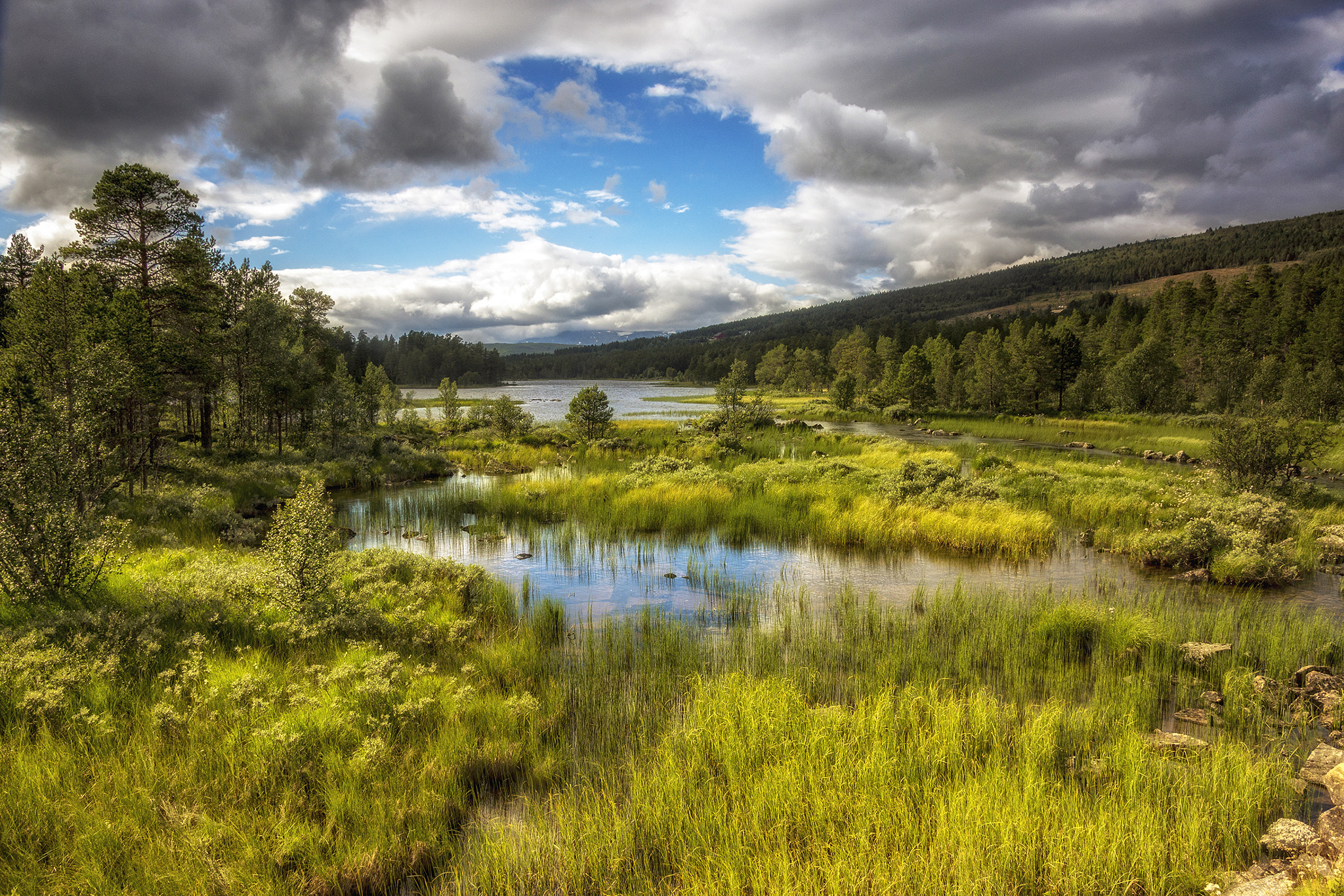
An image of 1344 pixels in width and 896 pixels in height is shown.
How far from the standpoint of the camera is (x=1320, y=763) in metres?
6.43

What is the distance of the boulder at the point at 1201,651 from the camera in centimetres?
920

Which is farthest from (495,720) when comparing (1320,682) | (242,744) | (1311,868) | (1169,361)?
(1169,361)

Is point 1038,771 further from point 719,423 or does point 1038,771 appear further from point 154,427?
point 719,423

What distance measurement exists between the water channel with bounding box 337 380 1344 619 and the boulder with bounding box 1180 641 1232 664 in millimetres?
3275

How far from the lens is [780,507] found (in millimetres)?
20500

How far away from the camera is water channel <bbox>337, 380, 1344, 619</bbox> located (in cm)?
1317

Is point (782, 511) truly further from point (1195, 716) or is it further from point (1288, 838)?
point (1288, 838)

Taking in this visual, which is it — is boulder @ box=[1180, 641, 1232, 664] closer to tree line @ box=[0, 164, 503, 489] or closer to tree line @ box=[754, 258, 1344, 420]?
tree line @ box=[0, 164, 503, 489]

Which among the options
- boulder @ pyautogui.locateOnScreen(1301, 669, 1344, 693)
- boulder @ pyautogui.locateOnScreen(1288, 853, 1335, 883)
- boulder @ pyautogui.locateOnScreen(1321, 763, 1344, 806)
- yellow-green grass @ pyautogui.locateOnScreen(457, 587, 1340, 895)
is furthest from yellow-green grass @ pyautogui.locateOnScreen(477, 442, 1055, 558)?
boulder @ pyautogui.locateOnScreen(1288, 853, 1335, 883)

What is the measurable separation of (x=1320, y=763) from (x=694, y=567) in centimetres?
1122

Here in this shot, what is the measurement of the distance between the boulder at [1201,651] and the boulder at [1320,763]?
2.63 metres

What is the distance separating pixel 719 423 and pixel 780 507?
26.7m

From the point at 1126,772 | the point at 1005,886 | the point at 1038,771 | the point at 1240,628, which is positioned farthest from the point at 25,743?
the point at 1240,628

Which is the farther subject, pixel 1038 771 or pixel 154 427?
pixel 154 427
